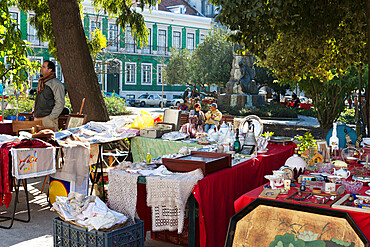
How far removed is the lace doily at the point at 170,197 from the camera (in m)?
4.00

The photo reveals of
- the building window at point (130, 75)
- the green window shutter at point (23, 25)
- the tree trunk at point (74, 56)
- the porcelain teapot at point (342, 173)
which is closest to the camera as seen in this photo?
the porcelain teapot at point (342, 173)

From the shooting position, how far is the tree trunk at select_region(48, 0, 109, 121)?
902 cm

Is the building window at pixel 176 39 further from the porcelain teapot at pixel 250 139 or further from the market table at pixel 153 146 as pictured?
the porcelain teapot at pixel 250 139

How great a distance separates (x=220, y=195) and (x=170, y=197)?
57 centimetres

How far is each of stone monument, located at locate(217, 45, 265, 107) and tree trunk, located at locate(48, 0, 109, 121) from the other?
47.2 feet

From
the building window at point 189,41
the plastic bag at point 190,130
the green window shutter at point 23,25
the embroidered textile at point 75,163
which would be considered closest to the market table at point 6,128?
the embroidered textile at point 75,163

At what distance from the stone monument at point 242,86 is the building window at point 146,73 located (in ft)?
70.4

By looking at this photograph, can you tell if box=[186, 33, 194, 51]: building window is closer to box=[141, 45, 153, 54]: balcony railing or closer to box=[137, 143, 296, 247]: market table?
box=[141, 45, 153, 54]: balcony railing

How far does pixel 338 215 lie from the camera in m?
3.03

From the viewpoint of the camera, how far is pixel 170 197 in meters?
4.04

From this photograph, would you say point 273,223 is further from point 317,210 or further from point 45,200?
point 45,200

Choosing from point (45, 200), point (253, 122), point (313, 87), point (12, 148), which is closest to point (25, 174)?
point (12, 148)

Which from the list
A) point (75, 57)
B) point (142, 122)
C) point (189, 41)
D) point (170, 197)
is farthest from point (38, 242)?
point (189, 41)

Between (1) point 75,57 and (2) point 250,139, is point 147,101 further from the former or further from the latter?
(2) point 250,139
